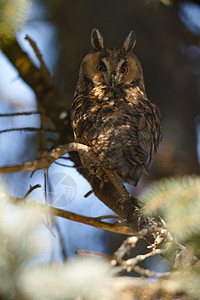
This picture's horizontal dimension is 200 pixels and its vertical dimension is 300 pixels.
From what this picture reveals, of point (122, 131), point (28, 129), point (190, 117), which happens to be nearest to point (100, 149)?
point (122, 131)

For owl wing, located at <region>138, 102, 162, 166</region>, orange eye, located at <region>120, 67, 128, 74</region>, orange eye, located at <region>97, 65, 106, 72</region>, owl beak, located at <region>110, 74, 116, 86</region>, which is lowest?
owl wing, located at <region>138, 102, 162, 166</region>

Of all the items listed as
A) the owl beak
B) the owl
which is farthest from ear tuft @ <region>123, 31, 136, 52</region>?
the owl beak

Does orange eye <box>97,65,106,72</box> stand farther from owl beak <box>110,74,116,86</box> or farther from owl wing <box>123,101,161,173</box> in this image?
owl wing <box>123,101,161,173</box>

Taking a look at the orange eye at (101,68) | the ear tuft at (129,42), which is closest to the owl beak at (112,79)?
the orange eye at (101,68)

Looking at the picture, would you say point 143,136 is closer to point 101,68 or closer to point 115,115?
point 115,115

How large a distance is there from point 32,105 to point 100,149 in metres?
1.04

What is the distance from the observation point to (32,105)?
222 cm

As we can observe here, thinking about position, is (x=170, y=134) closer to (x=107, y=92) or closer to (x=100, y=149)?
(x=107, y=92)

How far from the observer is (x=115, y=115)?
146cm

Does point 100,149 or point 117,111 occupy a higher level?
point 117,111

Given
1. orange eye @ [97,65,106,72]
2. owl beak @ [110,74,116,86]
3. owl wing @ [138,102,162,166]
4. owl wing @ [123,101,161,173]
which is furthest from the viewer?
orange eye @ [97,65,106,72]

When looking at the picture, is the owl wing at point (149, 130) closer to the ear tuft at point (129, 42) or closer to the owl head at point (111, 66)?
the owl head at point (111, 66)

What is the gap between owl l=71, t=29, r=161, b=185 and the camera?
1263mm

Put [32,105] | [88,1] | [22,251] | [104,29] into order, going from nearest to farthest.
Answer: [22,251], [32,105], [104,29], [88,1]
